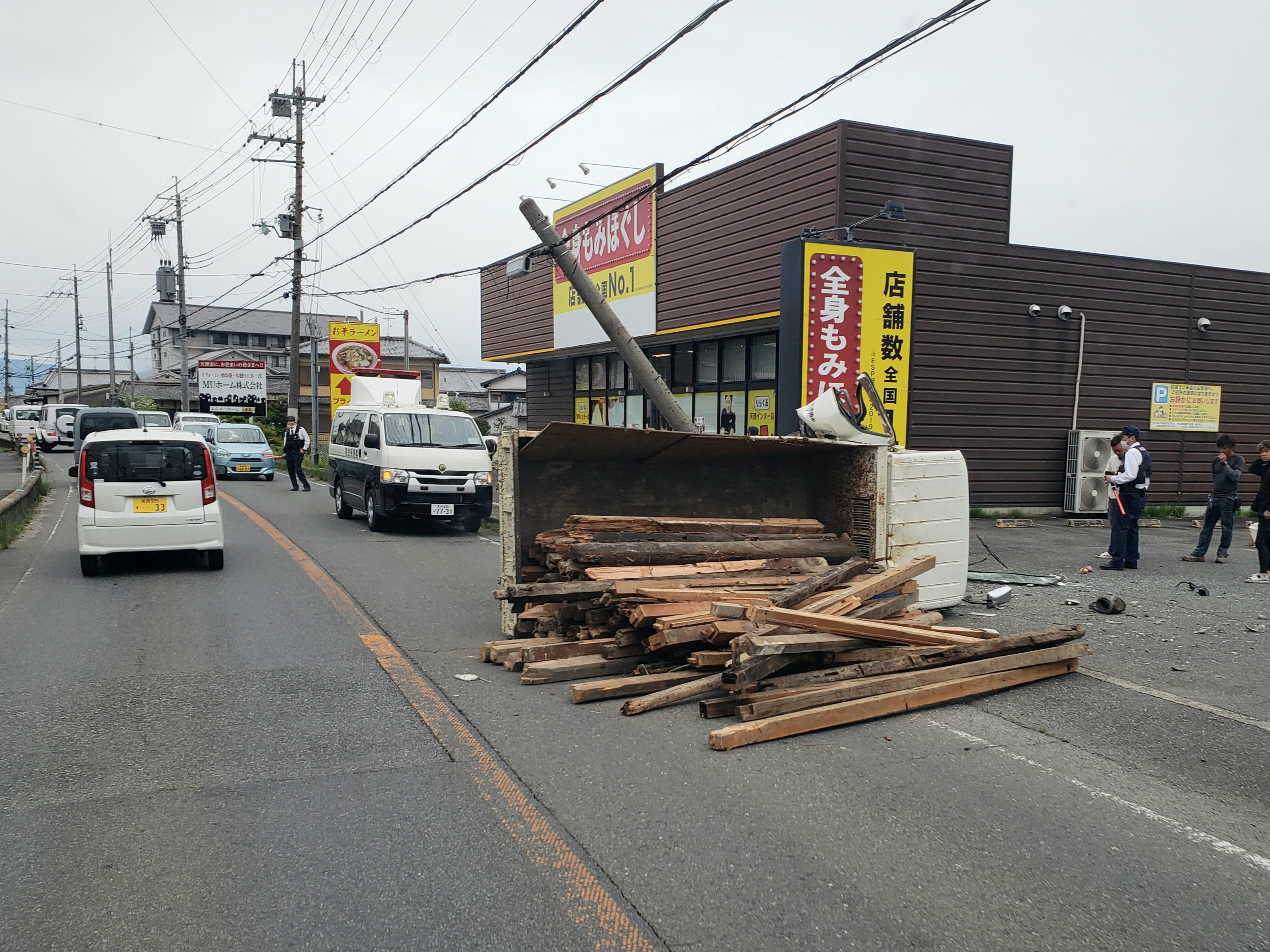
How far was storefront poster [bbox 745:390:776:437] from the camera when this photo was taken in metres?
19.0

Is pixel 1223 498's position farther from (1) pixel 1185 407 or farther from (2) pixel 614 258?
(2) pixel 614 258

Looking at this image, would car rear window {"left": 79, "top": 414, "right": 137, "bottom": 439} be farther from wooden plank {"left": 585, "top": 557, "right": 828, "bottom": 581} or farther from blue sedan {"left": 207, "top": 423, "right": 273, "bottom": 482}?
wooden plank {"left": 585, "top": 557, "right": 828, "bottom": 581}

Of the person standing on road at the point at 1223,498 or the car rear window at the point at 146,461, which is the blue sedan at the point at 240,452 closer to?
the car rear window at the point at 146,461

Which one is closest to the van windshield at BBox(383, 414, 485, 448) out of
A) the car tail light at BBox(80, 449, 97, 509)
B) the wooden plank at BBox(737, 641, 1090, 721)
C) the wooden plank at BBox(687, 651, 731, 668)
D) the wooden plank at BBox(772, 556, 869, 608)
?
the car tail light at BBox(80, 449, 97, 509)

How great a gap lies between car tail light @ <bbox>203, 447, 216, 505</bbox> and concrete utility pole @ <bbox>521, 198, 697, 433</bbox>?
16.3 feet

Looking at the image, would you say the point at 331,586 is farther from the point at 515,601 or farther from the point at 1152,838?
the point at 1152,838

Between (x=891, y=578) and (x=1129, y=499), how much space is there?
601 cm

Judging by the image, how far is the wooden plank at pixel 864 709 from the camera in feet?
17.2

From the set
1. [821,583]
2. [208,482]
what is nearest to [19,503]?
[208,482]

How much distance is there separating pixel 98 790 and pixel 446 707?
1.96 m

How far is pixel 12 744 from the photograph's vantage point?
5.14m

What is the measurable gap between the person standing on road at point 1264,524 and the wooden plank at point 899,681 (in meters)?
5.87

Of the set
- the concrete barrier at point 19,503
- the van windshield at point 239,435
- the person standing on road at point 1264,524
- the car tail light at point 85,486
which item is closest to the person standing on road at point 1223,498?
the person standing on road at point 1264,524

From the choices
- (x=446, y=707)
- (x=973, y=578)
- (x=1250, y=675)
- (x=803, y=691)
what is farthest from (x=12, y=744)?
(x=973, y=578)
